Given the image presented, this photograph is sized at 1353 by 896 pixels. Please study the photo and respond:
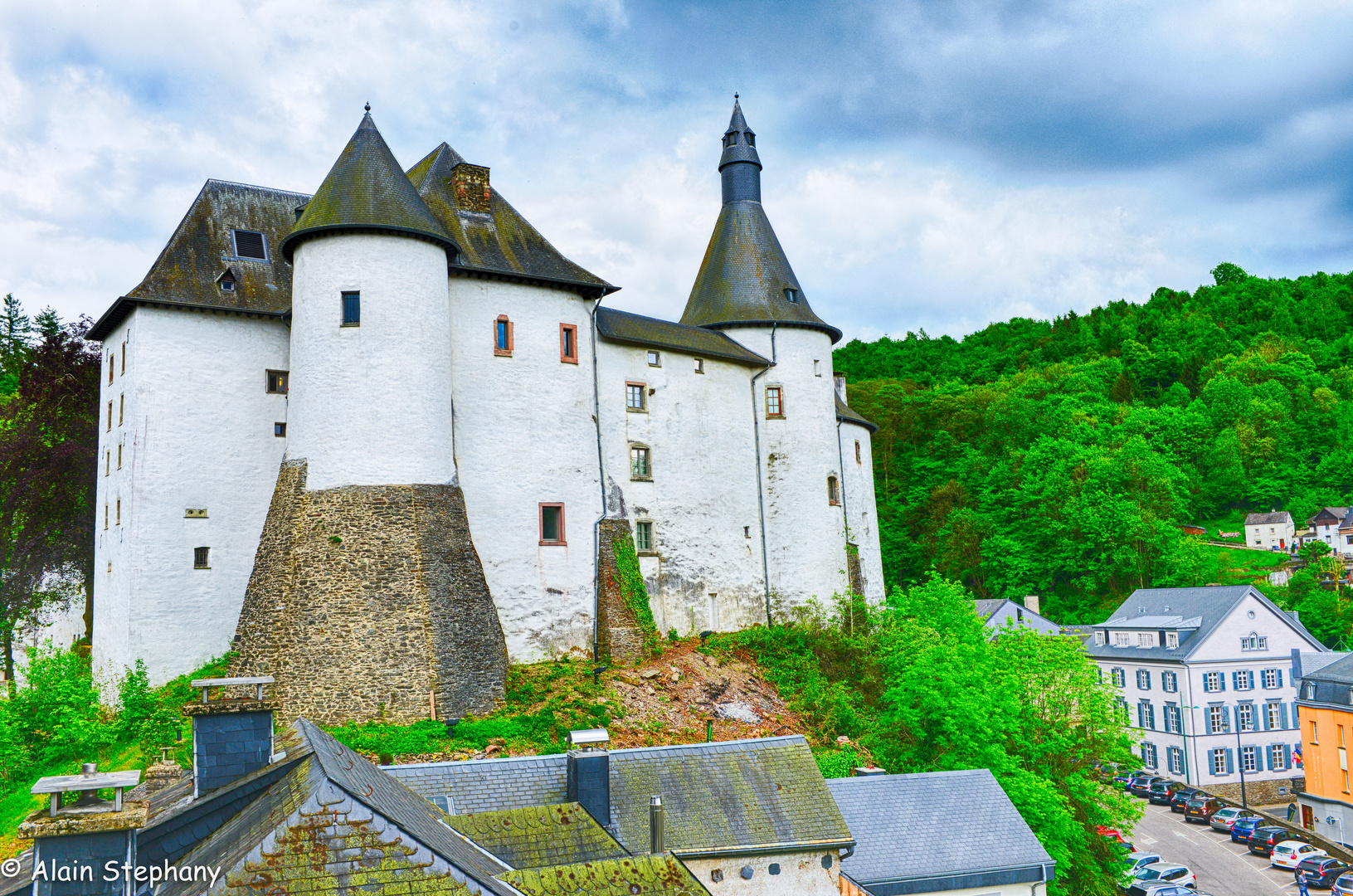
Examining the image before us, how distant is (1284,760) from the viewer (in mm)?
43594

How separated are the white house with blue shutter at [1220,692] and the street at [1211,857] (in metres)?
5.02

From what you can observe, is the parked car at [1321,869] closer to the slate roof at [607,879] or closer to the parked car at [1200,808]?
the parked car at [1200,808]

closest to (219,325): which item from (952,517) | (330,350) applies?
(330,350)

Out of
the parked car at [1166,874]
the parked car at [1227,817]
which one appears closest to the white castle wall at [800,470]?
the parked car at [1166,874]

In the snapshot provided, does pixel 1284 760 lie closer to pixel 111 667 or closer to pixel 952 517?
pixel 952 517

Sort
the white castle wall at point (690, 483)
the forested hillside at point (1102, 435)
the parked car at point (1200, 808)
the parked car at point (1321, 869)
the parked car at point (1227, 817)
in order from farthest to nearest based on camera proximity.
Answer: the forested hillside at point (1102, 435) → the parked car at point (1200, 808) → the parked car at point (1227, 817) → the parked car at point (1321, 869) → the white castle wall at point (690, 483)

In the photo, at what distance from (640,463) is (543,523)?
164 inches

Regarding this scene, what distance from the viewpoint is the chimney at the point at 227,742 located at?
33.6 feet

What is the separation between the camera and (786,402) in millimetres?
34250

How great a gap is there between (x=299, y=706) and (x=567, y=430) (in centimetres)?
1000

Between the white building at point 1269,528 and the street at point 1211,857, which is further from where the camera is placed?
the white building at point 1269,528

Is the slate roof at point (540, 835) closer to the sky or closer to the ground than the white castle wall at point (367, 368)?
closer to the ground

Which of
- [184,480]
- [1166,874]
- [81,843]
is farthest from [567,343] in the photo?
[81,843]

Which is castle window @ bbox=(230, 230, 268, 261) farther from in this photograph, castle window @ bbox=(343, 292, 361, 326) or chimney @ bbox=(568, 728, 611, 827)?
chimney @ bbox=(568, 728, 611, 827)
